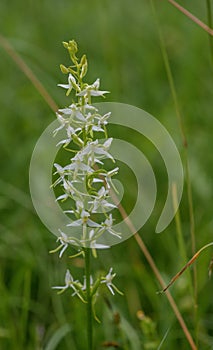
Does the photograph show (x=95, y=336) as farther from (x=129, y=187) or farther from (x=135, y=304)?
(x=129, y=187)

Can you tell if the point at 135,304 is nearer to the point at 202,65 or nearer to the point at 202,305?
the point at 202,305

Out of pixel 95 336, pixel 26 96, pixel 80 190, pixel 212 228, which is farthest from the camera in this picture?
pixel 26 96

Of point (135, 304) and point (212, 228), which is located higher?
point (212, 228)

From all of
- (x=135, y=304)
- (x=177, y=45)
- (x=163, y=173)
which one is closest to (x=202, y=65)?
(x=177, y=45)

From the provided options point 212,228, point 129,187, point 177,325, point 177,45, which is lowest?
point 177,325

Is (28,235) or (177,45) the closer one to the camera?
(28,235)

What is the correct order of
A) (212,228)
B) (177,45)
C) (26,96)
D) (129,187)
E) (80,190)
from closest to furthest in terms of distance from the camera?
(80,190), (212,228), (129,187), (26,96), (177,45)
